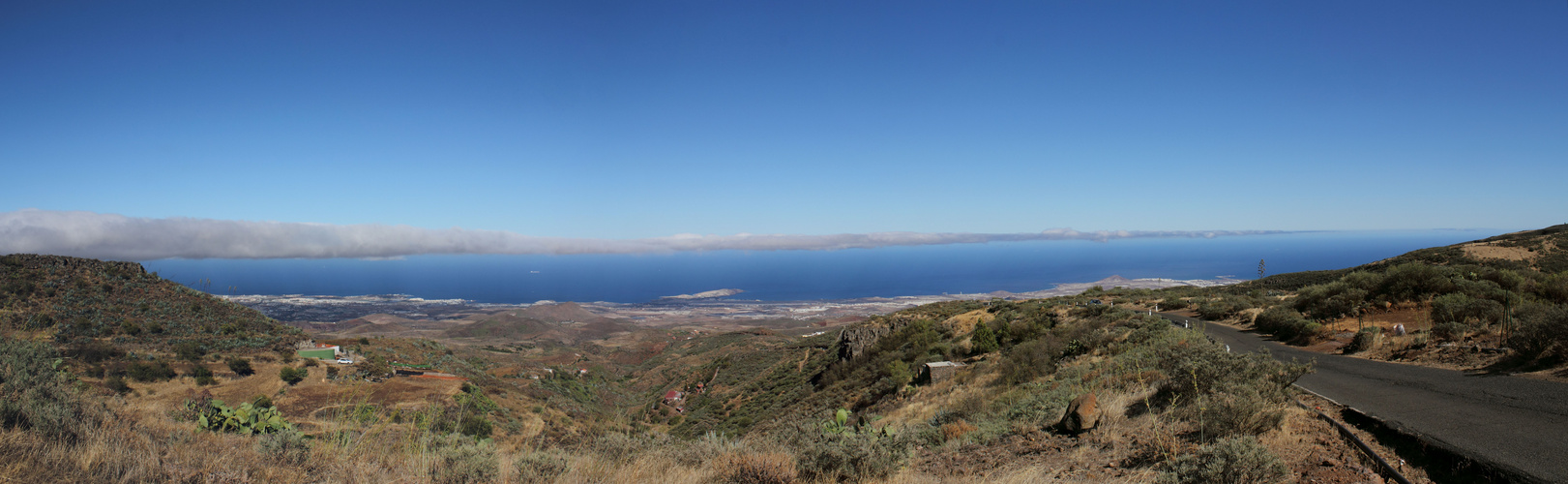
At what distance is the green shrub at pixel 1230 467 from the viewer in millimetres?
3953

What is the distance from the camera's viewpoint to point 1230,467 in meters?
4.00

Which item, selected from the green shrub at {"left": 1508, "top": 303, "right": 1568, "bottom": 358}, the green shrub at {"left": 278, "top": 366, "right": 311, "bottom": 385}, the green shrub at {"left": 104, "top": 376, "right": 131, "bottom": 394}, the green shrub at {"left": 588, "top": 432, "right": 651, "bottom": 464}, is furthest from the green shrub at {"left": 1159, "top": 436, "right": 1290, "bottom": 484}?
the green shrub at {"left": 278, "top": 366, "right": 311, "bottom": 385}

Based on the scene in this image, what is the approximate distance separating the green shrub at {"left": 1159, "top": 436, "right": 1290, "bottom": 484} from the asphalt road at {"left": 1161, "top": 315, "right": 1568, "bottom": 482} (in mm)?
1651

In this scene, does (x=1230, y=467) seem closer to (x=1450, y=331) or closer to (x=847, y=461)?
(x=847, y=461)

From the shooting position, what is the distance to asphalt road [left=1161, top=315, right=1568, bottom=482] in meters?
4.27

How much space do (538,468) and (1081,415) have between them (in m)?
5.93

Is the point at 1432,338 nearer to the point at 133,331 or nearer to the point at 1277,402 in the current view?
the point at 1277,402

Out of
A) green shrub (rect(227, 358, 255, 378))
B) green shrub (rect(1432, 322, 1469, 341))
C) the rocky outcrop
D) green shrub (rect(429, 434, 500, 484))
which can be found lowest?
the rocky outcrop

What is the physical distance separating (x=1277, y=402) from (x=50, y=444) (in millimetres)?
9976

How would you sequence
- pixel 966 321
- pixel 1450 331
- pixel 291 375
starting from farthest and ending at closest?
pixel 966 321
pixel 291 375
pixel 1450 331

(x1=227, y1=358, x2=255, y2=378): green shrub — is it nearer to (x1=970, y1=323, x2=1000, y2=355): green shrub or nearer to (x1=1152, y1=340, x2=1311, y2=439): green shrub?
(x1=970, y1=323, x2=1000, y2=355): green shrub

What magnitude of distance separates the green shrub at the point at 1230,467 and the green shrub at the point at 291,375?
2638 cm

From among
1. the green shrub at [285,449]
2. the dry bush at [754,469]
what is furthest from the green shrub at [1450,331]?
the green shrub at [285,449]

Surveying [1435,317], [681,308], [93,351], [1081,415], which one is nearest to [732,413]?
[1081,415]
